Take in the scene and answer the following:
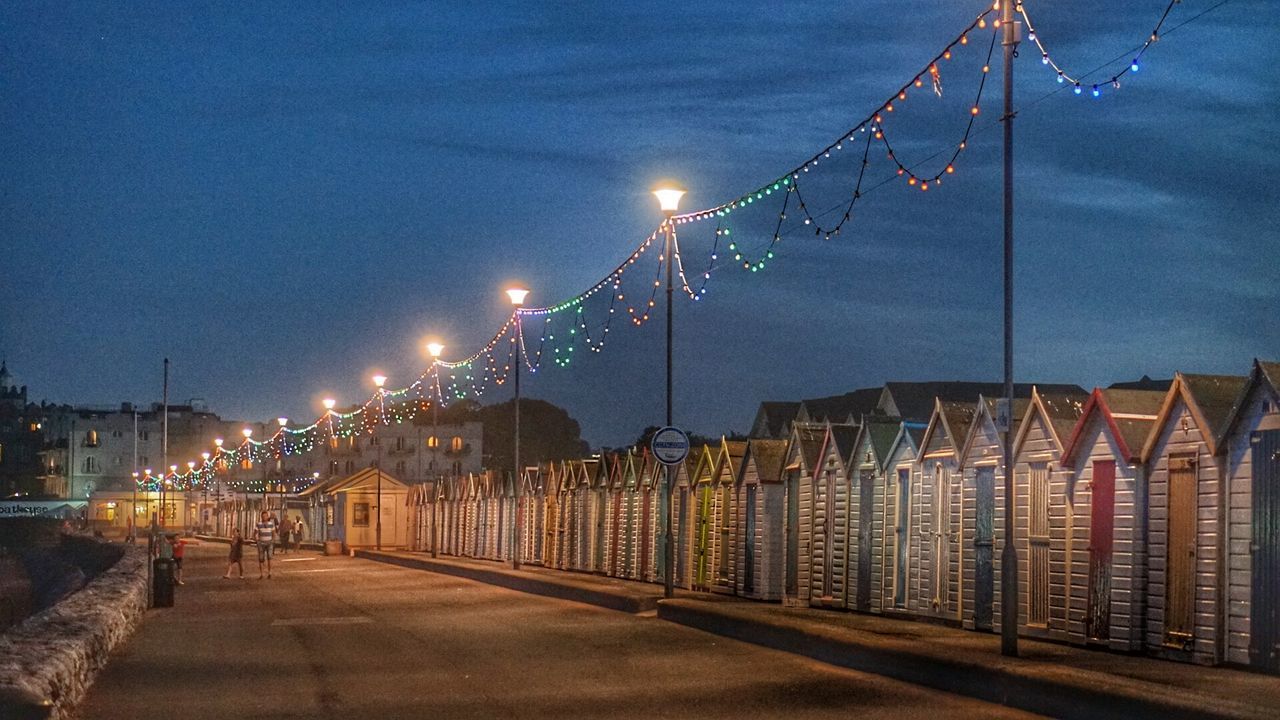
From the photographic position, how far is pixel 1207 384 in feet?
54.7

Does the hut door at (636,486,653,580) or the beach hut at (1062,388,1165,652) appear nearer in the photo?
the beach hut at (1062,388,1165,652)

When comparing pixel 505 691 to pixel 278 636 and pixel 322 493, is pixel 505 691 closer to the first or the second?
pixel 278 636

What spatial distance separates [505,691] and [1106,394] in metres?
8.13

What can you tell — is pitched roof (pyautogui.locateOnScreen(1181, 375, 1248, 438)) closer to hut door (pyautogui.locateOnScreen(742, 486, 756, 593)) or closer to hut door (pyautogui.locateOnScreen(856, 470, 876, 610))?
hut door (pyautogui.locateOnScreen(856, 470, 876, 610))

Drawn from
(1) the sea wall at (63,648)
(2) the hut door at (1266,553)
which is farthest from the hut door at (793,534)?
(2) the hut door at (1266,553)

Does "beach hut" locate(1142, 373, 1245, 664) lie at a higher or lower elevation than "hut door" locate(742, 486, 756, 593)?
higher

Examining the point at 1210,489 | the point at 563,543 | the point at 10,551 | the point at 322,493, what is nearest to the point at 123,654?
the point at 1210,489

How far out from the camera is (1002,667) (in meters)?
14.9

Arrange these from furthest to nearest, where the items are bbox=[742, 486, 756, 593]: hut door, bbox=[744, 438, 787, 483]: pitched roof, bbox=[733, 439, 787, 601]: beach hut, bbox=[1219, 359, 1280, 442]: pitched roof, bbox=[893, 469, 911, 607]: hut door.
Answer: bbox=[742, 486, 756, 593]: hut door, bbox=[744, 438, 787, 483]: pitched roof, bbox=[733, 439, 787, 601]: beach hut, bbox=[893, 469, 911, 607]: hut door, bbox=[1219, 359, 1280, 442]: pitched roof

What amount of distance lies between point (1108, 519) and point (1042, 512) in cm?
168

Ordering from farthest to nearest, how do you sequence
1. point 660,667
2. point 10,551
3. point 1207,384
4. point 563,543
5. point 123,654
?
point 10,551 < point 563,543 < point 123,654 < point 660,667 < point 1207,384

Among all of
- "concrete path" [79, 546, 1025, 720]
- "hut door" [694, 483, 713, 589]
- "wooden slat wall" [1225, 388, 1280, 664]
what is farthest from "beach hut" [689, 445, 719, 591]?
"wooden slat wall" [1225, 388, 1280, 664]

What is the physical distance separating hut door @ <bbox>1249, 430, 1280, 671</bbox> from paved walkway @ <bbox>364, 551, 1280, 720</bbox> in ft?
1.04

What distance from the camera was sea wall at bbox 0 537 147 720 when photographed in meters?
11.9
